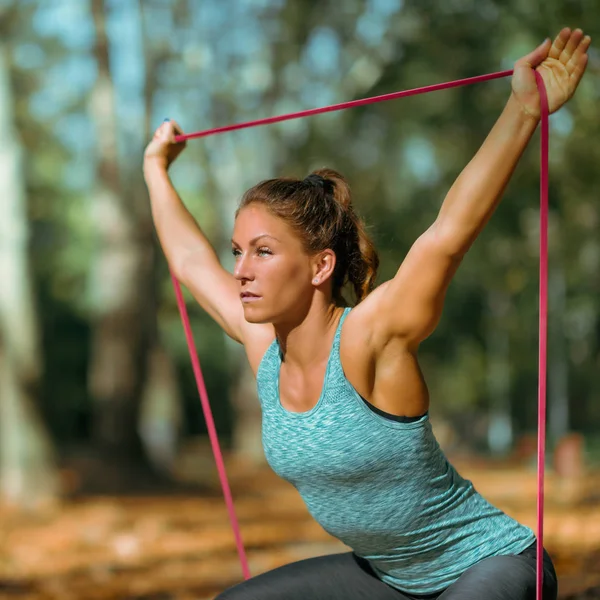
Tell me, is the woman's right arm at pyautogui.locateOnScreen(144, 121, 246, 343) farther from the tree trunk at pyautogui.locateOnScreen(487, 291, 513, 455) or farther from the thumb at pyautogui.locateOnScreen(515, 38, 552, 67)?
the tree trunk at pyautogui.locateOnScreen(487, 291, 513, 455)

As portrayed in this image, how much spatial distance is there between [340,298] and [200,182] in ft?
54.8

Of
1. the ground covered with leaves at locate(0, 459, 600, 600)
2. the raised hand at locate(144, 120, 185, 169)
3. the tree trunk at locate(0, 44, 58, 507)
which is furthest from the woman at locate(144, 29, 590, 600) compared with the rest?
the tree trunk at locate(0, 44, 58, 507)

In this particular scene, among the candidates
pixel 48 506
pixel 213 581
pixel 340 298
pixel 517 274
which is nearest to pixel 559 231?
pixel 517 274

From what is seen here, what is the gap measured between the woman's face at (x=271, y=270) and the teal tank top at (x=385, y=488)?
148 millimetres

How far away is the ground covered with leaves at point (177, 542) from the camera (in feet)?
22.1

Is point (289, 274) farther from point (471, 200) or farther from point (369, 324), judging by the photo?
point (471, 200)

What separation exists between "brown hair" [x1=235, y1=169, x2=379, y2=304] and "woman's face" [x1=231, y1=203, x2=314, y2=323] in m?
0.03

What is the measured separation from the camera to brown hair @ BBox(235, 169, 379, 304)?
2512 millimetres

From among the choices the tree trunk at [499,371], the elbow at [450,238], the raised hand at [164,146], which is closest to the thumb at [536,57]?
the elbow at [450,238]

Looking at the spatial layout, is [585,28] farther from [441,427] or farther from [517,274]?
[441,427]

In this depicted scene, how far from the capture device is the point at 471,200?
86.4 inches

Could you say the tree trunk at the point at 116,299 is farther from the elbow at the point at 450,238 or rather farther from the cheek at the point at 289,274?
the elbow at the point at 450,238

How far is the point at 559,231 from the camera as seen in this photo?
19.8 metres

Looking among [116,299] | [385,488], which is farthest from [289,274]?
[116,299]
